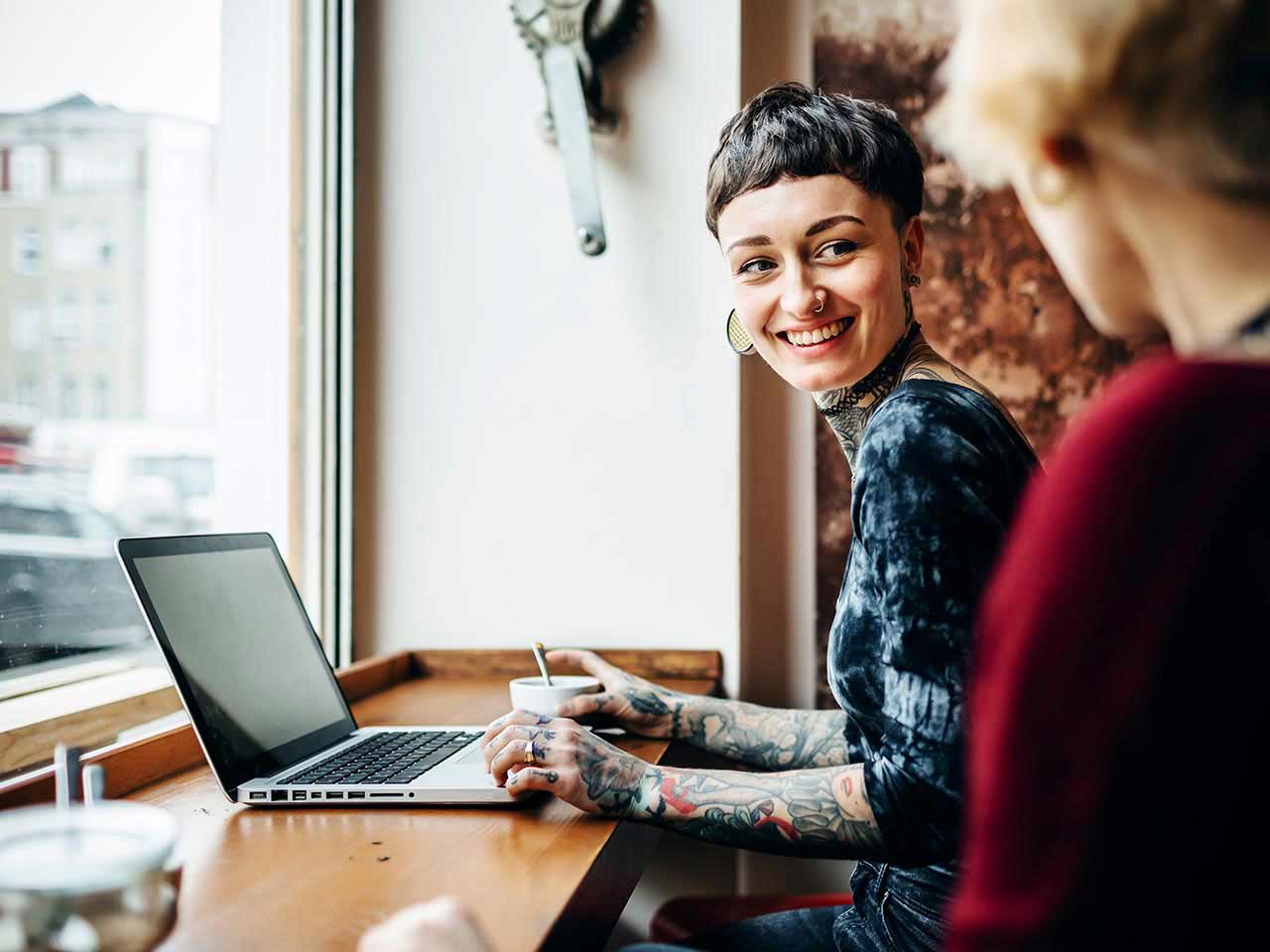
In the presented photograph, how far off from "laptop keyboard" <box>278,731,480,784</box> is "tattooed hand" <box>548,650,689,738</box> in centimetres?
14

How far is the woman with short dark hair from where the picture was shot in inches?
36.6

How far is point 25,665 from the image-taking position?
122 centimetres

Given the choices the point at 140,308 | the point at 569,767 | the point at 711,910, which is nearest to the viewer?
the point at 569,767

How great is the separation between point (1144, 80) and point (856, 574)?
0.59 metres

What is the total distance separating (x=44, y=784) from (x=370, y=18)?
1481 mm

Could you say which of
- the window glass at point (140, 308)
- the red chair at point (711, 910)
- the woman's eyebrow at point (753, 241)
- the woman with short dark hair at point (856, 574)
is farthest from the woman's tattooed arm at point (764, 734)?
the window glass at point (140, 308)

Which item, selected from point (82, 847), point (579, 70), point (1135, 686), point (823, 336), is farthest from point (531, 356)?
point (1135, 686)

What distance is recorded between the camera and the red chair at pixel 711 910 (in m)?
1.57

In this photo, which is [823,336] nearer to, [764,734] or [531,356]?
[764,734]

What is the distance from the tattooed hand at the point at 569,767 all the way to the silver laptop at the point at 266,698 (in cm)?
4

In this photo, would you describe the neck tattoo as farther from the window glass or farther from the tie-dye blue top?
the window glass

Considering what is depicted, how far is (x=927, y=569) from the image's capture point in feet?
3.04

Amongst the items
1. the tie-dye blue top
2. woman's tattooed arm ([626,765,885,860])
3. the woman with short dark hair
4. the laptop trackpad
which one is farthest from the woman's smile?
the laptop trackpad

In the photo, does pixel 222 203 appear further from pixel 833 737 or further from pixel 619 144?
pixel 833 737
